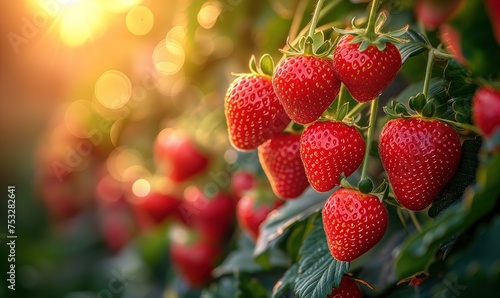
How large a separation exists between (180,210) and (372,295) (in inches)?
27.7

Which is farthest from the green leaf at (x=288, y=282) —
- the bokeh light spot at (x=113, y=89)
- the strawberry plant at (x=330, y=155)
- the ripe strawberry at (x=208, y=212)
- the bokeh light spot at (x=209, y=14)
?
the bokeh light spot at (x=113, y=89)

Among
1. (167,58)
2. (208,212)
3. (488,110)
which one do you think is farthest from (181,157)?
(488,110)

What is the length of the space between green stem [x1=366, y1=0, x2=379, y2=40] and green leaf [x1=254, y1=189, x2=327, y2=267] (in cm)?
32

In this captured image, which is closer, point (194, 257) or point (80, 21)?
point (194, 257)

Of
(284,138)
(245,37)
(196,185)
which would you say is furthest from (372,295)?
(245,37)

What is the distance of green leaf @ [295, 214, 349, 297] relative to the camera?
30.3 inches

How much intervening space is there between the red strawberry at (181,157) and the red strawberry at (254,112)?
618 millimetres

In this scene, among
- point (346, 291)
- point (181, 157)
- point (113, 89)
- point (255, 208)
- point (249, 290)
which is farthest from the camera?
point (113, 89)

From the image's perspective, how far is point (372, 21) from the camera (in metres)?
0.72

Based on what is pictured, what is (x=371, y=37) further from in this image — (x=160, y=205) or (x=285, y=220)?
(x=160, y=205)

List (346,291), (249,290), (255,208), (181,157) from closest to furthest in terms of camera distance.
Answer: (346,291), (249,290), (255,208), (181,157)

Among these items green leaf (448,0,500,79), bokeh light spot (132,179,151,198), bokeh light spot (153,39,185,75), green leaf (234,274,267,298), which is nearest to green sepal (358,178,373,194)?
green leaf (448,0,500,79)

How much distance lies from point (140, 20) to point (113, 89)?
0.30 m

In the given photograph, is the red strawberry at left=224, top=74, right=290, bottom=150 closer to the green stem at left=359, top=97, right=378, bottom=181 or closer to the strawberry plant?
the strawberry plant
